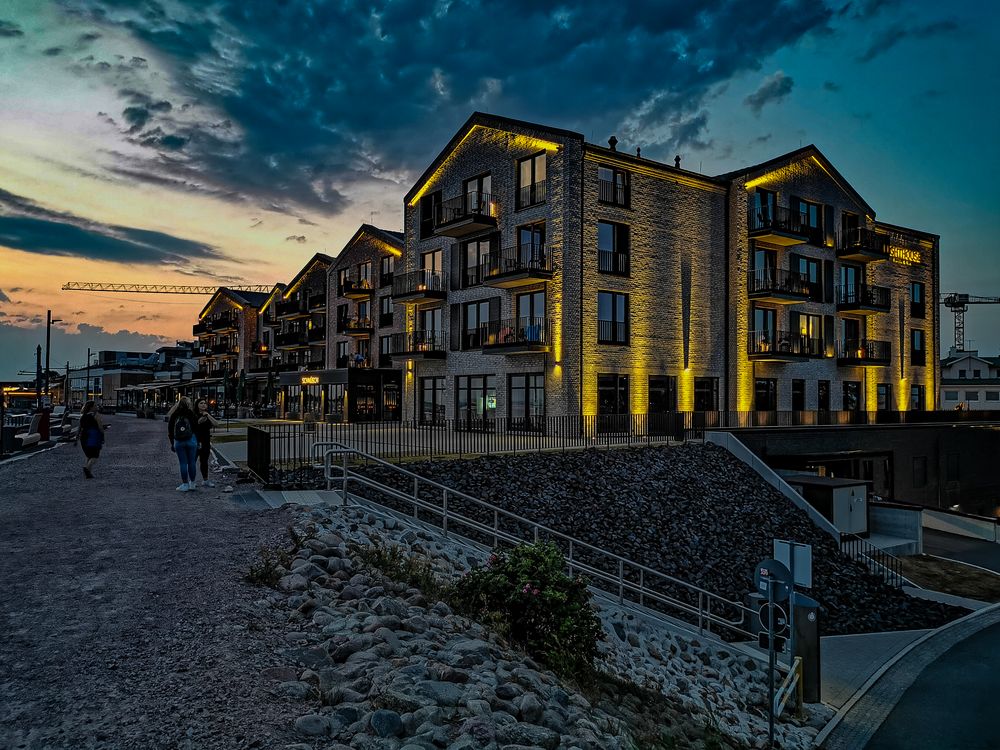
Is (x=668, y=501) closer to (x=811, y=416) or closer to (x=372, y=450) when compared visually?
(x=372, y=450)

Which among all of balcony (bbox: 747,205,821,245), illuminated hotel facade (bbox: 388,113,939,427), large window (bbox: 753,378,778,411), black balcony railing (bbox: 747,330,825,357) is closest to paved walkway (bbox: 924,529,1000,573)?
large window (bbox: 753,378,778,411)

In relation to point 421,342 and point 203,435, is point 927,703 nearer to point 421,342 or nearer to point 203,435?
point 203,435

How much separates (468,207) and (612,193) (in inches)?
301

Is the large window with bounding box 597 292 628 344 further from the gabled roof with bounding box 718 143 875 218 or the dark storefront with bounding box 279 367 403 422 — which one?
the dark storefront with bounding box 279 367 403 422

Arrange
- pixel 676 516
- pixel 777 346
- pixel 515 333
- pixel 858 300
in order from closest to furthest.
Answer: pixel 676 516 → pixel 515 333 → pixel 777 346 → pixel 858 300

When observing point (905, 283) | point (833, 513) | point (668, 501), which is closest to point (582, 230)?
point (668, 501)

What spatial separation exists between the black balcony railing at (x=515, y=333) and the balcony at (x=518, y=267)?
5.93 ft

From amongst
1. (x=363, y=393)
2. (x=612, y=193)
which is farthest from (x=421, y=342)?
(x=612, y=193)

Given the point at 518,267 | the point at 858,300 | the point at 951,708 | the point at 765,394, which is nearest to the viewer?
the point at 951,708

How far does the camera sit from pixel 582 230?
2742cm

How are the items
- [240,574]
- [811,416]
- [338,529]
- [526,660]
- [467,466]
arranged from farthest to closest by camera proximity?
[811,416]
[467,466]
[338,529]
[240,574]
[526,660]

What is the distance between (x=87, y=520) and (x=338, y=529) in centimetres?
425

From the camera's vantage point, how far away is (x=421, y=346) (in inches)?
1342

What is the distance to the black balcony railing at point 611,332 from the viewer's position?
1098 inches
